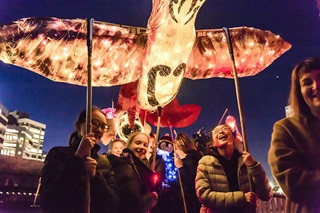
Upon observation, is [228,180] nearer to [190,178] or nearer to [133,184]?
[133,184]

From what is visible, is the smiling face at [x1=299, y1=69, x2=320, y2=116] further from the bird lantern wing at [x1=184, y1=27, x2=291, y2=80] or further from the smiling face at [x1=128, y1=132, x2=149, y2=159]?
the bird lantern wing at [x1=184, y1=27, x2=291, y2=80]

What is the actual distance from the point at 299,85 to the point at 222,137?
5.67 feet

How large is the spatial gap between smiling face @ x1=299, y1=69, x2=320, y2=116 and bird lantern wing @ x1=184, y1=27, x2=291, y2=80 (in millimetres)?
3860

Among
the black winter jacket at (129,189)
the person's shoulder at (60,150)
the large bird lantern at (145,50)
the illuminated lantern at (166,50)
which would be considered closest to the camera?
the person's shoulder at (60,150)

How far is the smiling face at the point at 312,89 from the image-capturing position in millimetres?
1460

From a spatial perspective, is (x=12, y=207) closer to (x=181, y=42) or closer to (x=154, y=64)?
(x=154, y=64)

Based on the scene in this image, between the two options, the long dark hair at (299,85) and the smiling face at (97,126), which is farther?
the smiling face at (97,126)

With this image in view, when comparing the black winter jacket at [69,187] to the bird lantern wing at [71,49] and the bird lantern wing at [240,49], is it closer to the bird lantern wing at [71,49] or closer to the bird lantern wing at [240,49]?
the bird lantern wing at [71,49]

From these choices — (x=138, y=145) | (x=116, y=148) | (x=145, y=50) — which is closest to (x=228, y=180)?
(x=138, y=145)

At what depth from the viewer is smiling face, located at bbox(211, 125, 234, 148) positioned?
322cm

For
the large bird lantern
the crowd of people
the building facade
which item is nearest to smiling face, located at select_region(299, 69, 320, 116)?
the crowd of people

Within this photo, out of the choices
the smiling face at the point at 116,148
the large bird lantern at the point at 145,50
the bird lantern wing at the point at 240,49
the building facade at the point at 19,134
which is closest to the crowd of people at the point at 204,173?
the smiling face at the point at 116,148

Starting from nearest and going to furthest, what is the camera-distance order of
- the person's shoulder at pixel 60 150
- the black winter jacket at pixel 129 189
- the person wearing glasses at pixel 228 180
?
the person's shoulder at pixel 60 150 → the black winter jacket at pixel 129 189 → the person wearing glasses at pixel 228 180

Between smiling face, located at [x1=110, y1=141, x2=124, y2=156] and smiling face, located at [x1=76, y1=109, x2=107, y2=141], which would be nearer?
smiling face, located at [x1=76, y1=109, x2=107, y2=141]
